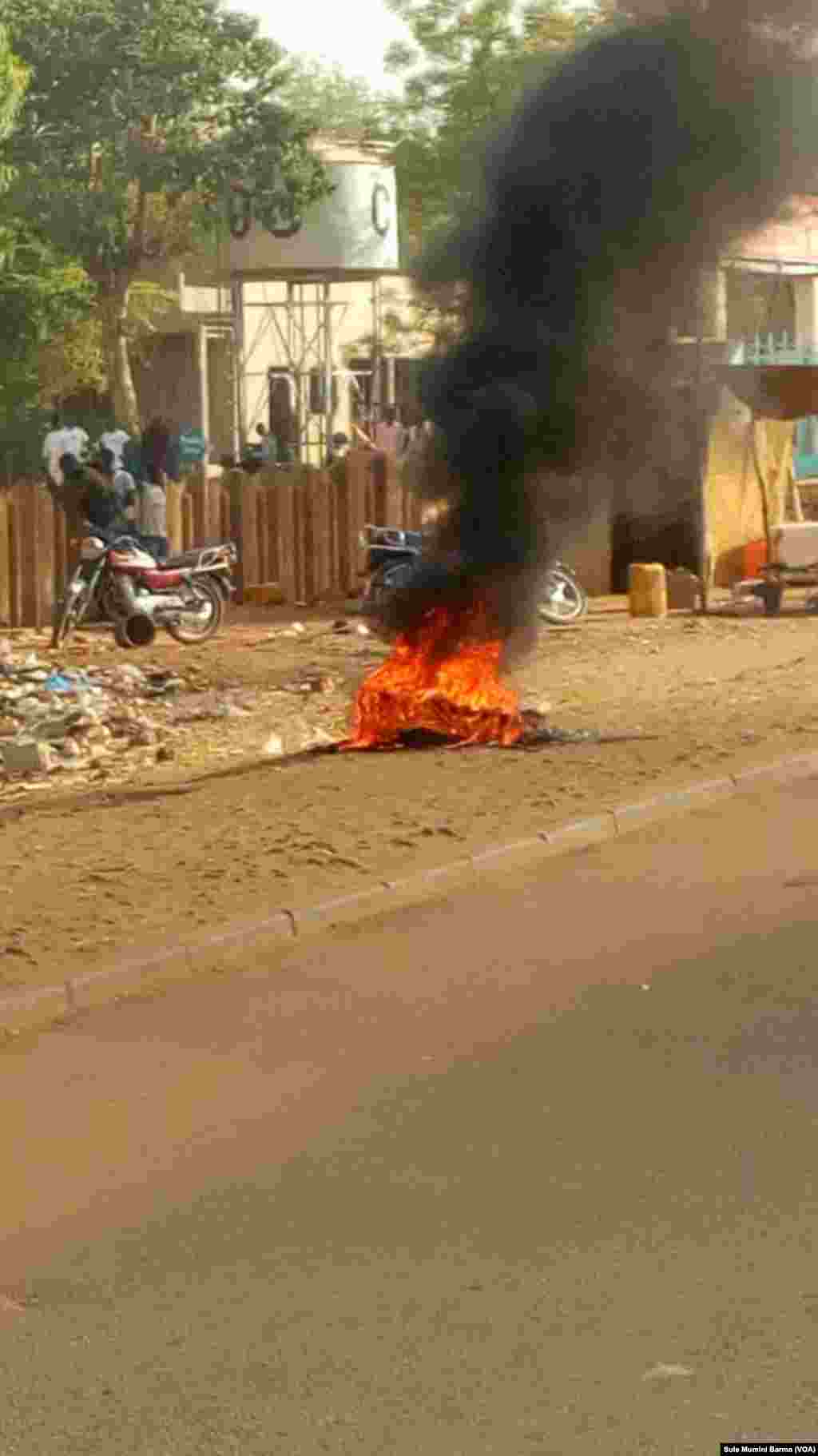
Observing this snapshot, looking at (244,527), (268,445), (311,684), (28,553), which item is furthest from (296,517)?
(268,445)

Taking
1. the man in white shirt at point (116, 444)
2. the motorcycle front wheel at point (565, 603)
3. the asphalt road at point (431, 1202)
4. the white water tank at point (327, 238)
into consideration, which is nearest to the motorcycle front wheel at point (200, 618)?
the motorcycle front wheel at point (565, 603)

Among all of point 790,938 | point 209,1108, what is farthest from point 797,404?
point 209,1108

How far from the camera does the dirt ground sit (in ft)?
35.0

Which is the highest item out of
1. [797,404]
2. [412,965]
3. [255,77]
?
[255,77]

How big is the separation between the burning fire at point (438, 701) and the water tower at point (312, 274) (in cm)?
2161

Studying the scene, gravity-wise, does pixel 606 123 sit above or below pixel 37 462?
above

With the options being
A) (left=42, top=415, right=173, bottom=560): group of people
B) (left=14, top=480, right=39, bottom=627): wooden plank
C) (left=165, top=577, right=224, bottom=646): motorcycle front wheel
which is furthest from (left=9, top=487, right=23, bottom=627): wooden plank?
(left=165, top=577, right=224, bottom=646): motorcycle front wheel

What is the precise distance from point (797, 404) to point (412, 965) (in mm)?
16470

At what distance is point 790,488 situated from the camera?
27.7m

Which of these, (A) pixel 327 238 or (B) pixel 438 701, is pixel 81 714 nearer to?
(B) pixel 438 701

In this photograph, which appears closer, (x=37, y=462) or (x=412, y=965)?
(x=412, y=965)

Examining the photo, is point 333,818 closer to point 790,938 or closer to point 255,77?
point 790,938

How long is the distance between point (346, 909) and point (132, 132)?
3096cm

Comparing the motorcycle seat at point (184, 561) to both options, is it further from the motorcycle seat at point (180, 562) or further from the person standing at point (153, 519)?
the person standing at point (153, 519)
